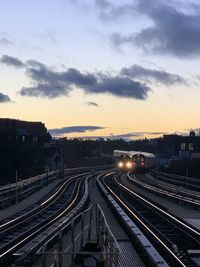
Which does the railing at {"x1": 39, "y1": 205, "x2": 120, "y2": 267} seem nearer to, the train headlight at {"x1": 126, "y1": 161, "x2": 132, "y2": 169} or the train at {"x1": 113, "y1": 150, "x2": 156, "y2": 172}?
the train at {"x1": 113, "y1": 150, "x2": 156, "y2": 172}

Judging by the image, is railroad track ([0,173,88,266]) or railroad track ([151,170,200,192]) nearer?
railroad track ([0,173,88,266])

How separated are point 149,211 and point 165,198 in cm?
1334

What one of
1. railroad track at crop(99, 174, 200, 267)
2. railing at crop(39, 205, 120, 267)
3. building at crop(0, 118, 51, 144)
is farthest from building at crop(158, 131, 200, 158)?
railing at crop(39, 205, 120, 267)

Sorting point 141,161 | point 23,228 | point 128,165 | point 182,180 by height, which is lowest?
→ point 182,180

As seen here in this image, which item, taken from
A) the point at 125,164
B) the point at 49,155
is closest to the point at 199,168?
the point at 125,164

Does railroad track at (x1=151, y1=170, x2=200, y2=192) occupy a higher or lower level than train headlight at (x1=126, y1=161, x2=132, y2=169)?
lower

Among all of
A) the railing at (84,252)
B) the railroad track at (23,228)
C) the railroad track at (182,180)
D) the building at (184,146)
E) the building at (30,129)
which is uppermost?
the building at (30,129)

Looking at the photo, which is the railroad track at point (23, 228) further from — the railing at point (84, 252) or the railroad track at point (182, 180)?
the railroad track at point (182, 180)

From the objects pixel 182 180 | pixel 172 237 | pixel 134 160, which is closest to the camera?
pixel 172 237

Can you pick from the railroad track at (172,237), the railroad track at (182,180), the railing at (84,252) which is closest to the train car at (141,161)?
the railroad track at (182,180)

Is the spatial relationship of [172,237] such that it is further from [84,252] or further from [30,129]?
[30,129]

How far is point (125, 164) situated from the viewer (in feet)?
315

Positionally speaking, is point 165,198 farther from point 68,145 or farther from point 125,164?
point 68,145

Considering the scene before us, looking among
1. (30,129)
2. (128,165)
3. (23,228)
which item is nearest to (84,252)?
(23,228)
